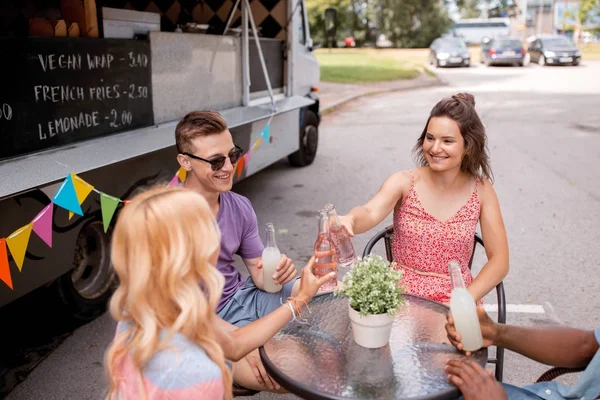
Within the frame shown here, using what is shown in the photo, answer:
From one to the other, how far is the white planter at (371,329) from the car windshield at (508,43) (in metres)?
27.6

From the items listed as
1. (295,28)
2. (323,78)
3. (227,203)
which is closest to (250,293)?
(227,203)

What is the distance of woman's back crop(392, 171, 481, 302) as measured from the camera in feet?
9.29

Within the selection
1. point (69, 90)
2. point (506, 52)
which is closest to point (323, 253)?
point (69, 90)

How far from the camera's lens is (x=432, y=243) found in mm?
2877

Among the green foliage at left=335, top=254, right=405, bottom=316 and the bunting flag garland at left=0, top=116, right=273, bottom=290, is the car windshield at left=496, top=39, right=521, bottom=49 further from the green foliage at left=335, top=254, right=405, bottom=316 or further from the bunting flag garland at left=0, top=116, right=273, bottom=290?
the green foliage at left=335, top=254, right=405, bottom=316

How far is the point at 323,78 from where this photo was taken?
20.9 meters

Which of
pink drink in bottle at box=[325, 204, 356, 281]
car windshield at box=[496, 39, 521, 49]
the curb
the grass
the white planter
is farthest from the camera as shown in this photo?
car windshield at box=[496, 39, 521, 49]

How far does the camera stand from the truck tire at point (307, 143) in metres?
8.17

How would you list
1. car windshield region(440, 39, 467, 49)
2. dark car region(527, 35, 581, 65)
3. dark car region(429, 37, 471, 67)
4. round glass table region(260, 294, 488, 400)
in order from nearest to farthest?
round glass table region(260, 294, 488, 400) → dark car region(527, 35, 581, 65) → dark car region(429, 37, 471, 67) → car windshield region(440, 39, 467, 49)

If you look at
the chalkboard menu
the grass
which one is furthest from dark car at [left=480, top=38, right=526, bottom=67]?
the chalkboard menu

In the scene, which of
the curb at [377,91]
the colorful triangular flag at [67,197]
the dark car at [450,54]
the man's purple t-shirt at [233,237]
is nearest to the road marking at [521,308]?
the man's purple t-shirt at [233,237]

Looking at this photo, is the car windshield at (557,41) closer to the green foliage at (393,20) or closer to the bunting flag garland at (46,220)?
the green foliage at (393,20)

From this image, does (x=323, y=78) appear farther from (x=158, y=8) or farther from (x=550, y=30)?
(x=550, y=30)

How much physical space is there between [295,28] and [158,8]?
5.39 ft
